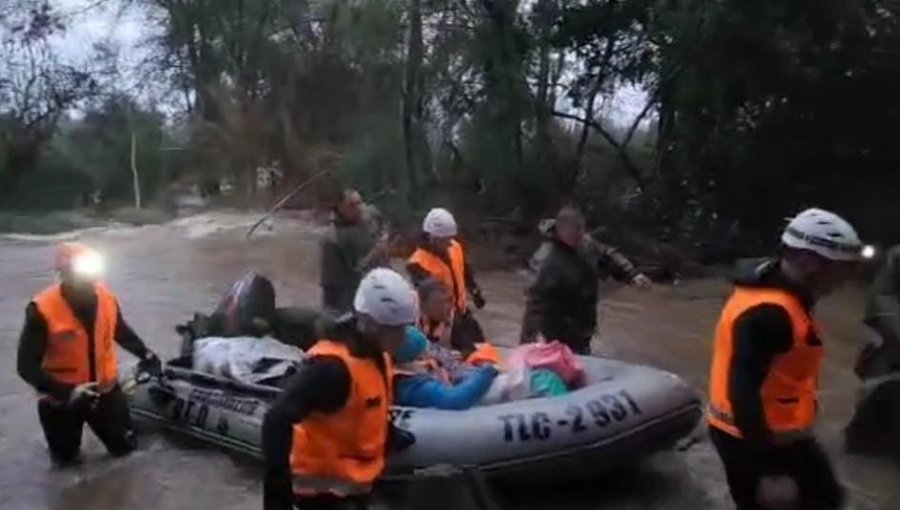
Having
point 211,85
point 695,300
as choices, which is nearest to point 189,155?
point 211,85

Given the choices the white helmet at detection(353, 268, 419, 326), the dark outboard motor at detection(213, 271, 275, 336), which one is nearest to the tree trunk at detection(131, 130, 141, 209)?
the dark outboard motor at detection(213, 271, 275, 336)

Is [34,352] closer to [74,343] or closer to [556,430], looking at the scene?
[74,343]

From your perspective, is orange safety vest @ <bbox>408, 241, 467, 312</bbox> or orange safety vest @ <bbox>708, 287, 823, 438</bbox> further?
orange safety vest @ <bbox>408, 241, 467, 312</bbox>

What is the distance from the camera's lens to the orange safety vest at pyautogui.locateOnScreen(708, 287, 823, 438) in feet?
13.1

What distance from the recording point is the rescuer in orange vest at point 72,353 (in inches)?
284

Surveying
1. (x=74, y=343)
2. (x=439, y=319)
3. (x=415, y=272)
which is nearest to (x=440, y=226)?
(x=415, y=272)

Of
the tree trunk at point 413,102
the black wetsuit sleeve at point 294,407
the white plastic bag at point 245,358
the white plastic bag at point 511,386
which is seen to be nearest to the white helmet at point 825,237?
the black wetsuit sleeve at point 294,407

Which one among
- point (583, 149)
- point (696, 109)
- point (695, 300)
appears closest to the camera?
point (695, 300)

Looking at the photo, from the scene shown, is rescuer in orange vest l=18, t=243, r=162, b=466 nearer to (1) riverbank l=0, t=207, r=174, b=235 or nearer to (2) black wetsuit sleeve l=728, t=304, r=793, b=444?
(2) black wetsuit sleeve l=728, t=304, r=793, b=444

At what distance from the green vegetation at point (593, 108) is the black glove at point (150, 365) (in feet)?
32.8

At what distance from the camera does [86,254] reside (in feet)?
24.6

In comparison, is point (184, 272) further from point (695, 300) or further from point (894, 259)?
point (894, 259)

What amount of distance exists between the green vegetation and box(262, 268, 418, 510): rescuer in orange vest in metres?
12.9

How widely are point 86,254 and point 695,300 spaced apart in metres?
9.00
